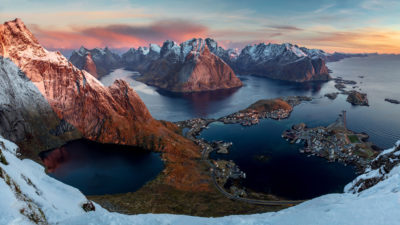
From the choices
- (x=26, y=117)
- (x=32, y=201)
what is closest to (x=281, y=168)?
(x=32, y=201)

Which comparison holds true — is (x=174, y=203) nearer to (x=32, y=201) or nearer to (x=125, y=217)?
(x=125, y=217)

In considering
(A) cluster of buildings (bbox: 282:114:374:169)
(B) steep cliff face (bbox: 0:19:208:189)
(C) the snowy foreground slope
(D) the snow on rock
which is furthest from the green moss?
(A) cluster of buildings (bbox: 282:114:374:169)

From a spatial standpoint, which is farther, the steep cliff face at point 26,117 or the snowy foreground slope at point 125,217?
the steep cliff face at point 26,117

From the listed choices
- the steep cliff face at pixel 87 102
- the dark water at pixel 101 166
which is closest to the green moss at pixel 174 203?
the dark water at pixel 101 166

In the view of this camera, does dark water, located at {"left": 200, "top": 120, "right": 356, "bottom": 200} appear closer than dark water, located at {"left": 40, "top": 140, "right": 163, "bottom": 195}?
No

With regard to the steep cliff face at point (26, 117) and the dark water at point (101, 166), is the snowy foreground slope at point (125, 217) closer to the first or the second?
the dark water at point (101, 166)

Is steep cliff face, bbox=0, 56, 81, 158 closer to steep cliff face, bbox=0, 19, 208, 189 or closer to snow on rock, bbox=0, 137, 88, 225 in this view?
steep cliff face, bbox=0, 19, 208, 189
